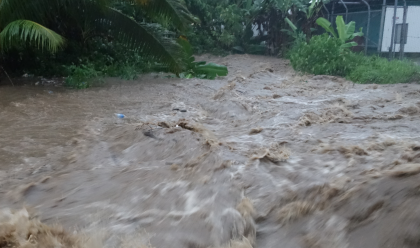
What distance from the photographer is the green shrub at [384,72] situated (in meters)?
8.65

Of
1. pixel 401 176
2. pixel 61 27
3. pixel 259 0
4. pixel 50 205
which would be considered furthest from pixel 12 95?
pixel 259 0

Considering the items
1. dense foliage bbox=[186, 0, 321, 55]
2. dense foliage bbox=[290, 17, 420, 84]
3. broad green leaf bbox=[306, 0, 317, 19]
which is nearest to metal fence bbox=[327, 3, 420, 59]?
dense foliage bbox=[290, 17, 420, 84]

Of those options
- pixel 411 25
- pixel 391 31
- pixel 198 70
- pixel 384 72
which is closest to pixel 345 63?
pixel 391 31

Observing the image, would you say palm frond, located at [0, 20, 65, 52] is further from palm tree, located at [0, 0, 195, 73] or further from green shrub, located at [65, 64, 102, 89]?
green shrub, located at [65, 64, 102, 89]

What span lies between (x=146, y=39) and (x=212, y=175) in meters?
6.16

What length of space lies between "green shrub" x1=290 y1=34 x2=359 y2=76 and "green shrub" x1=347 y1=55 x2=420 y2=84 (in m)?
0.44

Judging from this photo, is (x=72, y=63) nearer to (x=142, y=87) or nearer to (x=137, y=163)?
(x=142, y=87)

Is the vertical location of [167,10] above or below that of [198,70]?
above

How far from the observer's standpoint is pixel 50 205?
9.93 ft

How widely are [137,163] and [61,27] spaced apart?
23.1 feet

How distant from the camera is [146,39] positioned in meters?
8.95

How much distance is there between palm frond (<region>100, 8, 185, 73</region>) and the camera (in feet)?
28.9

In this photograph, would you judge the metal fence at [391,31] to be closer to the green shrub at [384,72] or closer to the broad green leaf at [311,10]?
the green shrub at [384,72]

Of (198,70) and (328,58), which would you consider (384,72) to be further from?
(198,70)
